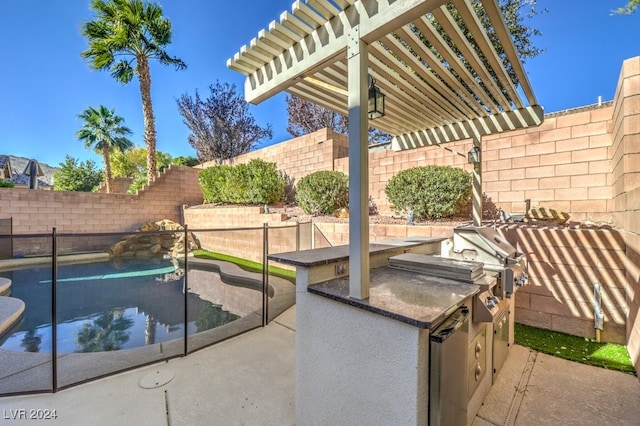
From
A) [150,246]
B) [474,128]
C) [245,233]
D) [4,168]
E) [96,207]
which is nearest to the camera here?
[474,128]

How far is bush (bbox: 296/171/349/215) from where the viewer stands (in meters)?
6.92

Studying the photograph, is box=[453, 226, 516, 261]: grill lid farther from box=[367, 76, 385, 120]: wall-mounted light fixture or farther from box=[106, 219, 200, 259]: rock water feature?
box=[106, 219, 200, 259]: rock water feature

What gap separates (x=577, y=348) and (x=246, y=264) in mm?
6524

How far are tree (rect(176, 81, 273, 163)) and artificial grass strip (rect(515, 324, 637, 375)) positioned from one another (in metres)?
16.6

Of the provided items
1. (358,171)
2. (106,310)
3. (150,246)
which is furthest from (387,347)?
(150,246)

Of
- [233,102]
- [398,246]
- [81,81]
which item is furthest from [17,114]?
[398,246]

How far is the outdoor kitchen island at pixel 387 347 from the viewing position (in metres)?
1.26

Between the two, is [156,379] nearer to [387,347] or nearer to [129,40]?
[387,347]

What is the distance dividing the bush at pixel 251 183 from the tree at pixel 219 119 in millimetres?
6892

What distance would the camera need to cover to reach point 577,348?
9.53 ft

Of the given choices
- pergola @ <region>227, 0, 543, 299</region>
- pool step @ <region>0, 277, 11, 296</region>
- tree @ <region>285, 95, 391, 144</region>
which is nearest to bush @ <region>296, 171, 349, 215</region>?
pergola @ <region>227, 0, 543, 299</region>

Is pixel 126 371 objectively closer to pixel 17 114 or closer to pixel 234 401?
pixel 234 401

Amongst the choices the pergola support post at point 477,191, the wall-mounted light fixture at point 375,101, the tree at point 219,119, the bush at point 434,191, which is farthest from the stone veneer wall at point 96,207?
the pergola support post at point 477,191

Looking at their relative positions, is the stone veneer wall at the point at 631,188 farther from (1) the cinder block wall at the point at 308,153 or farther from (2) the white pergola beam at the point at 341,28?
(1) the cinder block wall at the point at 308,153
